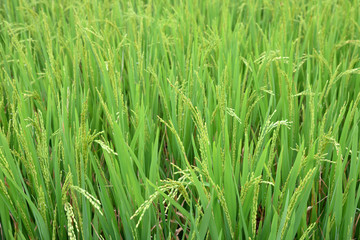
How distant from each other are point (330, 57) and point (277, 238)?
100cm

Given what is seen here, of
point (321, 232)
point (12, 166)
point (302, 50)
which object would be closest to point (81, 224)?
point (12, 166)

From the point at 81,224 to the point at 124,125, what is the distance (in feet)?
1.26

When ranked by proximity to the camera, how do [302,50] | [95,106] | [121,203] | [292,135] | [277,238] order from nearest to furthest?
[277,238]
[121,203]
[292,135]
[95,106]
[302,50]

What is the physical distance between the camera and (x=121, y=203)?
85 cm

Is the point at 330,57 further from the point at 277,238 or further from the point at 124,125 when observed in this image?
the point at 277,238

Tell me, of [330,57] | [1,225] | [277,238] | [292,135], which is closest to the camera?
[277,238]

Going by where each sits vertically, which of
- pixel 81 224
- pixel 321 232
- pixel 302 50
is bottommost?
pixel 321 232

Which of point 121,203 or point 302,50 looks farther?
point 302,50

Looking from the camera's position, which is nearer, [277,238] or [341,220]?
[277,238]

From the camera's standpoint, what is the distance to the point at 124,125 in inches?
44.3

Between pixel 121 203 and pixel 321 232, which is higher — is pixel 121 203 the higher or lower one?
the higher one

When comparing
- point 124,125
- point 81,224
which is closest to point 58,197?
point 81,224

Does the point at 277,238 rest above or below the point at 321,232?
above

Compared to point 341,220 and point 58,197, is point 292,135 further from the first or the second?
point 58,197
